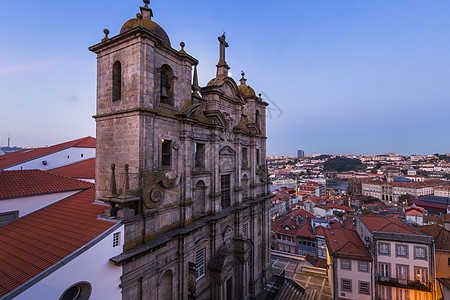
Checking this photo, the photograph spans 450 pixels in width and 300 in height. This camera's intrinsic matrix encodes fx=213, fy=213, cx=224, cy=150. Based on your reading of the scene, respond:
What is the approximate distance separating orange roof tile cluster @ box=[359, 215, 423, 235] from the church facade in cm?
1562

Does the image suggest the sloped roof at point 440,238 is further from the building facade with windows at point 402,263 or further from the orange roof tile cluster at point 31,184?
the orange roof tile cluster at point 31,184

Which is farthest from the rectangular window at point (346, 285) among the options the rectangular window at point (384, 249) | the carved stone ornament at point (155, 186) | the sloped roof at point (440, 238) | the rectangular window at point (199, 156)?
the carved stone ornament at point (155, 186)

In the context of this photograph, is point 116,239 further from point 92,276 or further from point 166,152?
point 166,152

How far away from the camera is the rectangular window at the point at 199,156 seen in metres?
16.5

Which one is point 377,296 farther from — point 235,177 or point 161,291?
point 161,291

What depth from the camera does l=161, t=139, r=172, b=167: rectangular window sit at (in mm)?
13499

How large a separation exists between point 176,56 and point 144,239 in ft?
37.4

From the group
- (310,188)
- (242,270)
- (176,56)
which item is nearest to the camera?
(176,56)

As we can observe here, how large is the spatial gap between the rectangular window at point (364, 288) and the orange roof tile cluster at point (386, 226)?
5628 millimetres

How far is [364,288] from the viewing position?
2302 cm

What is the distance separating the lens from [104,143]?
12969mm

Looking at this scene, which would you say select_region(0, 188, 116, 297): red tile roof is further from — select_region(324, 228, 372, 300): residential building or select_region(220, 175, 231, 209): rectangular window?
select_region(324, 228, 372, 300): residential building

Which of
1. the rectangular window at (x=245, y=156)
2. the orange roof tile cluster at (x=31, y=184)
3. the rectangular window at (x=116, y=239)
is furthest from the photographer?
the rectangular window at (x=245, y=156)

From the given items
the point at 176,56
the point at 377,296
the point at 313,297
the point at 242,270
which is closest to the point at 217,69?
the point at 176,56
